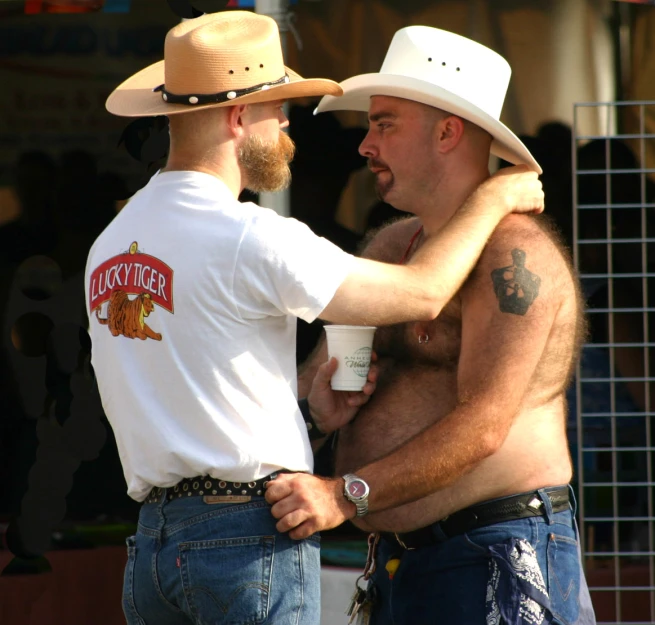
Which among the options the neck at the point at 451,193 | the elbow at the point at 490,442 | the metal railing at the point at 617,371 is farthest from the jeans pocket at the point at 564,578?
the metal railing at the point at 617,371

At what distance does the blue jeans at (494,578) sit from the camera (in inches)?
105

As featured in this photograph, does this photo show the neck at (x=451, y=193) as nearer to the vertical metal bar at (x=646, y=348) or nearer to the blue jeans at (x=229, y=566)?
the blue jeans at (x=229, y=566)

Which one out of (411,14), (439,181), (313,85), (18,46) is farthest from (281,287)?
(18,46)

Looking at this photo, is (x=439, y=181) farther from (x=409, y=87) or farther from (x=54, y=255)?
(x=54, y=255)

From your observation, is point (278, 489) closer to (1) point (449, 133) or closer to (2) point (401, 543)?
(2) point (401, 543)

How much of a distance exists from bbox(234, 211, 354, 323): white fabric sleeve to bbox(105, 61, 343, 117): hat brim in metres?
0.35

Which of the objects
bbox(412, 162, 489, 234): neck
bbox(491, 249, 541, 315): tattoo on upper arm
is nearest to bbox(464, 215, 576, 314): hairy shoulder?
bbox(491, 249, 541, 315): tattoo on upper arm

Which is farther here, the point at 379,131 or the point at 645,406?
the point at 645,406

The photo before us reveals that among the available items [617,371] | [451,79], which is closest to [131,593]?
[451,79]

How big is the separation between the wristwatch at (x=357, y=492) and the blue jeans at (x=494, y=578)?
42cm

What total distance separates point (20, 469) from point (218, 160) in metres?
2.88

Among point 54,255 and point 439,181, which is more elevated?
point 439,181

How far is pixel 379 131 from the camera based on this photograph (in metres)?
3.14

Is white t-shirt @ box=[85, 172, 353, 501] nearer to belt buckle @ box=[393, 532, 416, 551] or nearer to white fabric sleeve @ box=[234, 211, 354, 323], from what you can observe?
white fabric sleeve @ box=[234, 211, 354, 323]
